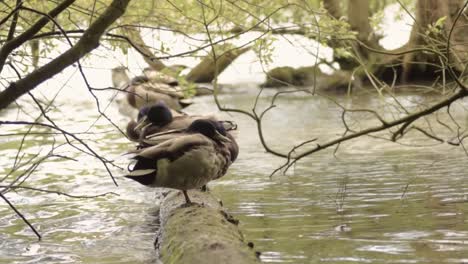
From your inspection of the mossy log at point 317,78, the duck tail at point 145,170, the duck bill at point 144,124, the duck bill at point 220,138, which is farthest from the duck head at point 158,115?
the mossy log at point 317,78

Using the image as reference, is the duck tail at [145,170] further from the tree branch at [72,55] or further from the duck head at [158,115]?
the tree branch at [72,55]

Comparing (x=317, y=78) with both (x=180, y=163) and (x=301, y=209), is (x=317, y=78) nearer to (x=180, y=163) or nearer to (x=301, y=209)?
(x=301, y=209)

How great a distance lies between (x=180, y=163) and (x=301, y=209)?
1204 millimetres

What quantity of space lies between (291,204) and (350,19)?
40.7 feet

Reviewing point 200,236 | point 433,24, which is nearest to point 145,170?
point 200,236

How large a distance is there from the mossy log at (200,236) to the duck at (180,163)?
0.64 ft

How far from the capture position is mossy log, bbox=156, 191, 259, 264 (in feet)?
14.0

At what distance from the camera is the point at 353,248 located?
520 centimetres

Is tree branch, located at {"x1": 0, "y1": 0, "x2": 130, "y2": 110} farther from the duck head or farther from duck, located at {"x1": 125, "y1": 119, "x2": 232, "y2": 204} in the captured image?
the duck head

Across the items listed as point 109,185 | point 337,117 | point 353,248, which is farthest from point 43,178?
point 337,117

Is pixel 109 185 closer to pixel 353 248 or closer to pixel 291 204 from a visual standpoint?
pixel 291 204

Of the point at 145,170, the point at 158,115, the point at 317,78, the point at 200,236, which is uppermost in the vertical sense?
the point at 158,115

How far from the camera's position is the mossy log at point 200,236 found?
14.0 feet

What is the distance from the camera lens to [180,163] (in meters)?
5.75
